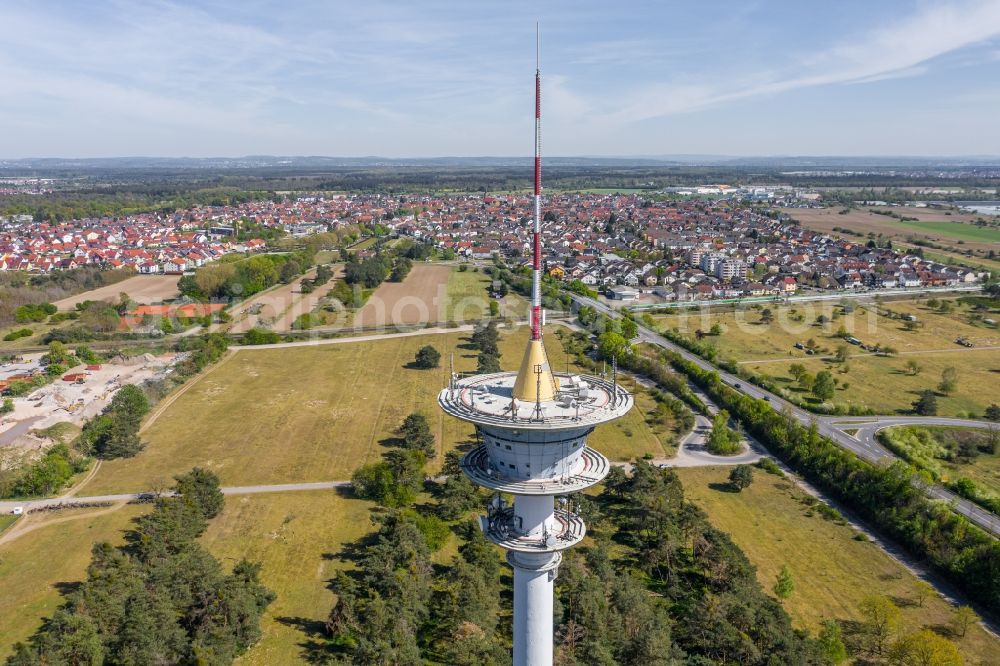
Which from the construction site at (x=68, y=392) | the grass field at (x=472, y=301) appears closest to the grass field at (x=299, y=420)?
the construction site at (x=68, y=392)

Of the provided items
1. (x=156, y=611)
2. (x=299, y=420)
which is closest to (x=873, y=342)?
(x=299, y=420)

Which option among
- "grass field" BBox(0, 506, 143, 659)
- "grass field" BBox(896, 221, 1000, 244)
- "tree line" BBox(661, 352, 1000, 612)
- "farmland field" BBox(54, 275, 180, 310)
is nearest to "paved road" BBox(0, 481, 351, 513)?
"grass field" BBox(0, 506, 143, 659)

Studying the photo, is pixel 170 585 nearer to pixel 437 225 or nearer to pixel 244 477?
pixel 244 477

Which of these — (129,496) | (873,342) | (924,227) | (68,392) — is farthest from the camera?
(924,227)

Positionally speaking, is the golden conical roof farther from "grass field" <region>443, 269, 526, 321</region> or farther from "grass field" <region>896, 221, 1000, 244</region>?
"grass field" <region>896, 221, 1000, 244</region>

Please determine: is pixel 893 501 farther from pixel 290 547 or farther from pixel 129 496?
pixel 129 496

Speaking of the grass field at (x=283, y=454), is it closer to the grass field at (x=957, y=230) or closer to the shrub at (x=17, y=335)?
the shrub at (x=17, y=335)

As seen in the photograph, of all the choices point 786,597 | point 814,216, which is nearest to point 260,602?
point 786,597
